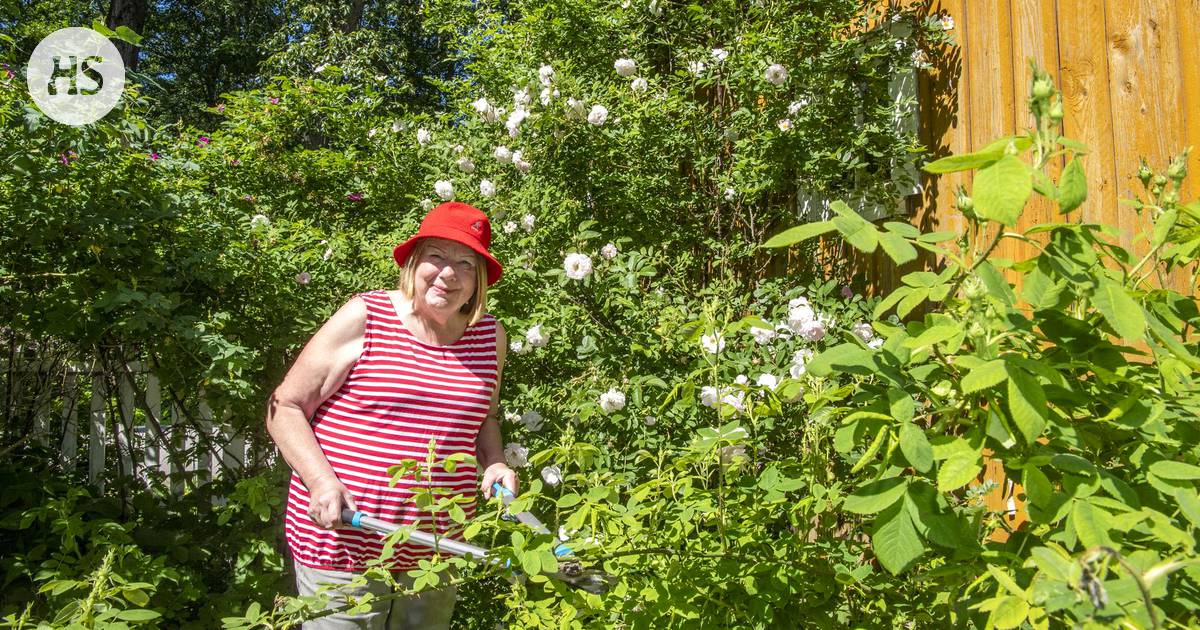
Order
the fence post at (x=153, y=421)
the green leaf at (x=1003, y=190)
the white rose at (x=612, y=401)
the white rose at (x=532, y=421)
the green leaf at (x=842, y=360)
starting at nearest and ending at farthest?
the green leaf at (x=1003, y=190) < the green leaf at (x=842, y=360) < the white rose at (x=612, y=401) < the white rose at (x=532, y=421) < the fence post at (x=153, y=421)

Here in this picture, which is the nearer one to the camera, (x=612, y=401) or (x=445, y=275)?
(x=445, y=275)

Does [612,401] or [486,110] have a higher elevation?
[486,110]

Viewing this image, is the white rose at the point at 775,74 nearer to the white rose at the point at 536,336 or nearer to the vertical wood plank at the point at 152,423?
the white rose at the point at 536,336

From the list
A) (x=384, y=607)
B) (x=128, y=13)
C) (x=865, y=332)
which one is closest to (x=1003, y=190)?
(x=384, y=607)

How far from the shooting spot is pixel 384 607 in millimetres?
2154

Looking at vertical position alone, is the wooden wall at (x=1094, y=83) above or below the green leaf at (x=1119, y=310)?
above

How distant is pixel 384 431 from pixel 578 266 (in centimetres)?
105

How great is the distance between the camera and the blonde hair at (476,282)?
228 cm

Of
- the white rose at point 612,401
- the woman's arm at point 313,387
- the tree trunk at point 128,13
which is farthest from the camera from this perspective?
the tree trunk at point 128,13

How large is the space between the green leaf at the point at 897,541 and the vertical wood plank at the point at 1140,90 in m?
1.66

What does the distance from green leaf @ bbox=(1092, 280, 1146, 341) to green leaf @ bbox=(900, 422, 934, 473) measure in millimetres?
259

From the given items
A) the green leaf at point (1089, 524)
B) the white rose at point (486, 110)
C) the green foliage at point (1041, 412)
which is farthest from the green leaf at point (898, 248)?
the white rose at point (486, 110)

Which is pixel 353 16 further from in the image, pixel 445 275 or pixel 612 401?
pixel 445 275

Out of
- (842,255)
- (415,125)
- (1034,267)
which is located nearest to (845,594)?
(1034,267)
